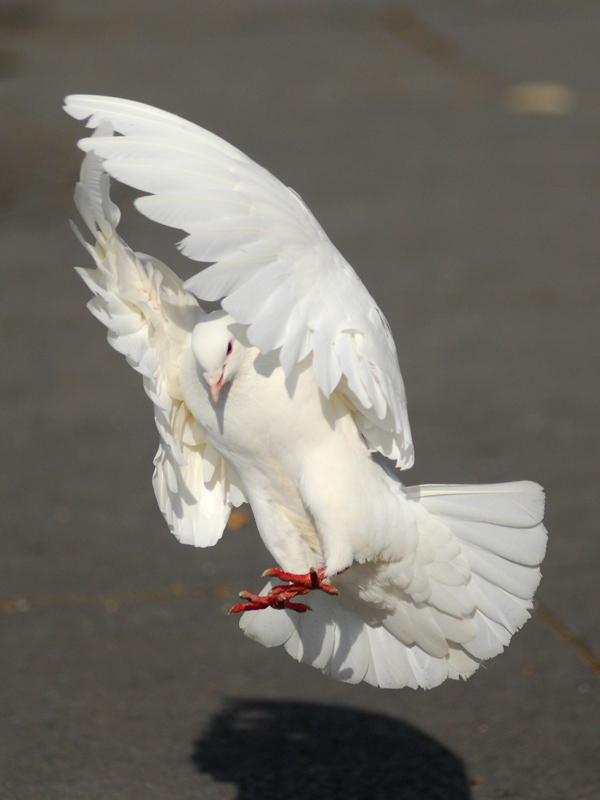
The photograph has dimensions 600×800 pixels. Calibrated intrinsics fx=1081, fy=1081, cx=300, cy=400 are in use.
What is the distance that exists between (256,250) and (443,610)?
1378mm

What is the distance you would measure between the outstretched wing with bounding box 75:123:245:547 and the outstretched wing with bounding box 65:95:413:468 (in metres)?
0.34

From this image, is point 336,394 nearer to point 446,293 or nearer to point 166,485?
point 166,485

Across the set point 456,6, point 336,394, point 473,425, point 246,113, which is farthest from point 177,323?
point 456,6

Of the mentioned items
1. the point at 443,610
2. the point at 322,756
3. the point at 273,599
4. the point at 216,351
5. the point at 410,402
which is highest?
the point at 216,351

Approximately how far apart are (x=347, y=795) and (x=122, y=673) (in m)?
1.22

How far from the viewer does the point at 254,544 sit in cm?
568

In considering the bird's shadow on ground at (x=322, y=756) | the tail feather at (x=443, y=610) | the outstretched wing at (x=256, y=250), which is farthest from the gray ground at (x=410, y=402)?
the outstretched wing at (x=256, y=250)

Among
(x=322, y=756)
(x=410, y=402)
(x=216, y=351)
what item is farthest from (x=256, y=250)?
(x=410, y=402)

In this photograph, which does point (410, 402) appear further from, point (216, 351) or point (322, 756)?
point (216, 351)

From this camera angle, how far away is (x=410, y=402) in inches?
279

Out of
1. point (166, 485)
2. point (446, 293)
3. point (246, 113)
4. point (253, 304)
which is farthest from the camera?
point (246, 113)

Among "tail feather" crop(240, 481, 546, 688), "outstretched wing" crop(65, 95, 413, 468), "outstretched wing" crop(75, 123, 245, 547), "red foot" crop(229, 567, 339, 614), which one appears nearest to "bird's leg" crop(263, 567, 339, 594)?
"red foot" crop(229, 567, 339, 614)

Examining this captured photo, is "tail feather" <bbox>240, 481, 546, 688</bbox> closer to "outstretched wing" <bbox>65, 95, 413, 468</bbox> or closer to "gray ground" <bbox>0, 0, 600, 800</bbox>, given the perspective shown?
"outstretched wing" <bbox>65, 95, 413, 468</bbox>

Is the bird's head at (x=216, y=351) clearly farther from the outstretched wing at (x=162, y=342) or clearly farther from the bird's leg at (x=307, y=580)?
the bird's leg at (x=307, y=580)
